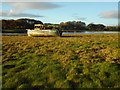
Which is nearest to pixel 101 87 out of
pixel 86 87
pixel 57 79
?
pixel 86 87

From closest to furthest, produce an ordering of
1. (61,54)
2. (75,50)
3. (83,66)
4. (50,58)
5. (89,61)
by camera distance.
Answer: (83,66) → (89,61) → (50,58) → (61,54) → (75,50)

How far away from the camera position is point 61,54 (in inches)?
917

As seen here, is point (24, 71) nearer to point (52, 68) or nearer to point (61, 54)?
point (52, 68)

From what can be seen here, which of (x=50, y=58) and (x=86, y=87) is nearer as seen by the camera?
(x=86, y=87)

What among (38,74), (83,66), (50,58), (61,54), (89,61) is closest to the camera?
(38,74)

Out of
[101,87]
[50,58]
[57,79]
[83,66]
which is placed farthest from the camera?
[50,58]

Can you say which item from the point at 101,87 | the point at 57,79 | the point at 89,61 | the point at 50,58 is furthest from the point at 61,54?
the point at 101,87

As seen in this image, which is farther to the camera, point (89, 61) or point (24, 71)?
point (89, 61)

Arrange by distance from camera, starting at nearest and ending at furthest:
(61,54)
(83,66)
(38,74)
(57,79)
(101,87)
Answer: (101,87) → (57,79) → (38,74) → (83,66) → (61,54)

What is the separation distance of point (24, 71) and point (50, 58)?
4190 mm

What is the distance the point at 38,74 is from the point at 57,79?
1876 mm

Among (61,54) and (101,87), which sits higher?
(61,54)

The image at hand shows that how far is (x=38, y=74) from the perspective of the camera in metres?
17.5

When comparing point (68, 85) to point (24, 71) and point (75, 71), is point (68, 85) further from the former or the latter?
point (24, 71)
